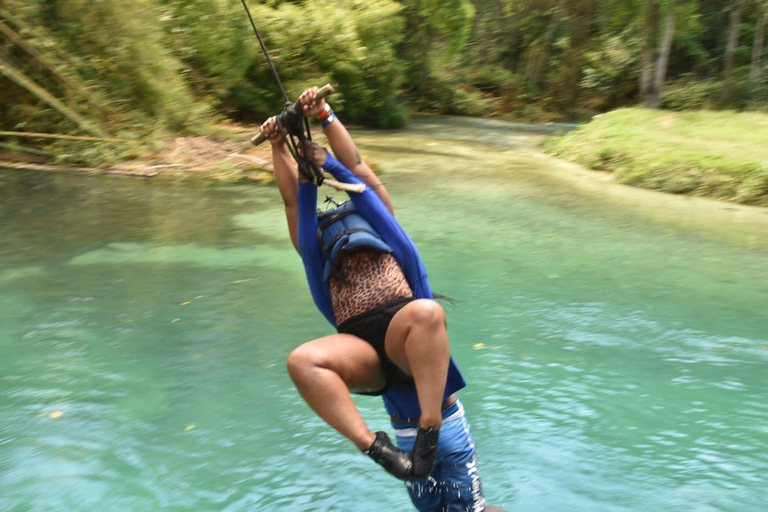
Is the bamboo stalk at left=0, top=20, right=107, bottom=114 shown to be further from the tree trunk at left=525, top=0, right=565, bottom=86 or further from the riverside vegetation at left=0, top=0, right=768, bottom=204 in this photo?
the tree trunk at left=525, top=0, right=565, bottom=86

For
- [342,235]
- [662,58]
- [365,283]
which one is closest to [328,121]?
[342,235]

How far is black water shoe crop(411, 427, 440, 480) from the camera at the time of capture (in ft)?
7.45

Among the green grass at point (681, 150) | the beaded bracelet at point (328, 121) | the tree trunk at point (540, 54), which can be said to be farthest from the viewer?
the tree trunk at point (540, 54)

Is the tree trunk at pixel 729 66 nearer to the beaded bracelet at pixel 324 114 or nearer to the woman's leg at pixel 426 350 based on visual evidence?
the beaded bracelet at pixel 324 114

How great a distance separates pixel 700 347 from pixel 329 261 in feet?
10.9

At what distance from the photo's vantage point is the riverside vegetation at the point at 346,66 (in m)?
11.7

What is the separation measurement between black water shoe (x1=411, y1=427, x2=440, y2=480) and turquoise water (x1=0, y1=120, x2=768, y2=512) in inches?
39.9

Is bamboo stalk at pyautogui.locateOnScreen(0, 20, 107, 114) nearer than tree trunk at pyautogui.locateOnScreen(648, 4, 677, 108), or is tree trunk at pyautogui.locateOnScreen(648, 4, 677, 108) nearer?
bamboo stalk at pyautogui.locateOnScreen(0, 20, 107, 114)

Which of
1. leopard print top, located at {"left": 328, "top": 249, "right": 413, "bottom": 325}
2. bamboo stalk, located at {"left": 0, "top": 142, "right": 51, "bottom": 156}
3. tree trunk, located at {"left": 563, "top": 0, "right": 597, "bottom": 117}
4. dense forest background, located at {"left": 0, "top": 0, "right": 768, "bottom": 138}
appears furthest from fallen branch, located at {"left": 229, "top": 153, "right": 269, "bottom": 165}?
tree trunk, located at {"left": 563, "top": 0, "right": 597, "bottom": 117}

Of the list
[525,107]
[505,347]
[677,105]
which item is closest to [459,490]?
[505,347]

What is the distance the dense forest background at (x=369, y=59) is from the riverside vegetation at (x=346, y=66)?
0.04m

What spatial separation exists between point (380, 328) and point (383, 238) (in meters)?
0.36

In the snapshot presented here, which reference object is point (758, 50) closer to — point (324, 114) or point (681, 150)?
point (681, 150)

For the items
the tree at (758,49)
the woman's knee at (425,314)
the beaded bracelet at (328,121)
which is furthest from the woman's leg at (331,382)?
the tree at (758,49)
